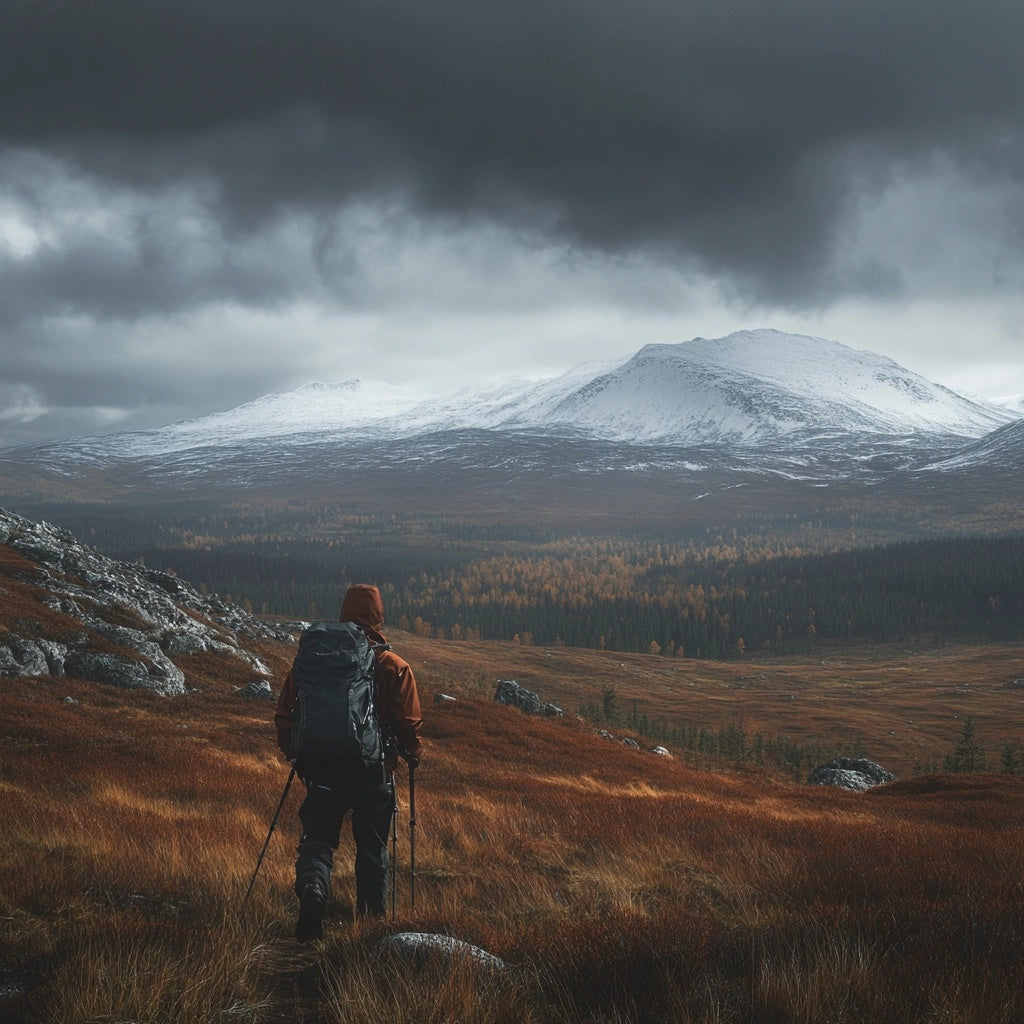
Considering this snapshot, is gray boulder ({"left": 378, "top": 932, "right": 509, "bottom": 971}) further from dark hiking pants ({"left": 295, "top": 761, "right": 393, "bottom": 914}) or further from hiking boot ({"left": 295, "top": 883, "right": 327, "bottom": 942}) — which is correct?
dark hiking pants ({"left": 295, "top": 761, "right": 393, "bottom": 914})

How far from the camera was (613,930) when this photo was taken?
5285mm

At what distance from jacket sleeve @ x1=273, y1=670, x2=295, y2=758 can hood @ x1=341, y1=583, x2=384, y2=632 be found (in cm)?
92

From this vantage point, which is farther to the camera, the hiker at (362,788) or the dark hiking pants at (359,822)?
the dark hiking pants at (359,822)

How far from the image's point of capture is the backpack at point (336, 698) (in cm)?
672

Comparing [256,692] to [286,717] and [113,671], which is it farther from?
[286,717]

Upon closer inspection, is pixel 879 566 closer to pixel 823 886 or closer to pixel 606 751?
pixel 606 751

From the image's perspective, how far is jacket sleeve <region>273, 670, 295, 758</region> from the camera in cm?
706

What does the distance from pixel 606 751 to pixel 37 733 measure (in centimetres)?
2167

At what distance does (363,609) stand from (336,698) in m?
1.16

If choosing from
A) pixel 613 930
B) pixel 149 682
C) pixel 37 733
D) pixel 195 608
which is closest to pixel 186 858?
pixel 613 930

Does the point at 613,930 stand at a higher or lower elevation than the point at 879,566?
higher

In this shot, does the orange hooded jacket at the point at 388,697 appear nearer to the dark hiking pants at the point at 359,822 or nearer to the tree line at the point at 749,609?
Result: the dark hiking pants at the point at 359,822

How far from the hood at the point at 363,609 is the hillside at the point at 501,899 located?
294 centimetres

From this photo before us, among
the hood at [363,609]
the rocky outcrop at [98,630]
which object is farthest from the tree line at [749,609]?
the hood at [363,609]
